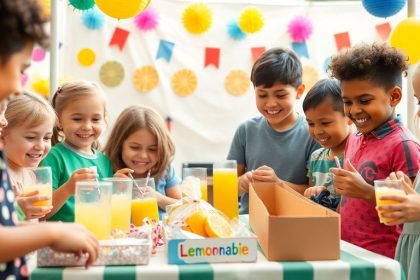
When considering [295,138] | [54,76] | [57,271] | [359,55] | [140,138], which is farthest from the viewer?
[54,76]

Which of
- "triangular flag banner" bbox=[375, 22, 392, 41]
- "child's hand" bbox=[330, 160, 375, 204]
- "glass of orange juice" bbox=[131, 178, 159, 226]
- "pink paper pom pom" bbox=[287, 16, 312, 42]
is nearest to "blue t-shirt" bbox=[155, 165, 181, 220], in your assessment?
"glass of orange juice" bbox=[131, 178, 159, 226]

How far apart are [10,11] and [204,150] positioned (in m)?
3.25

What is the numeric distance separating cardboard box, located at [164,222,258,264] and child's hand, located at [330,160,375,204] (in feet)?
1.65

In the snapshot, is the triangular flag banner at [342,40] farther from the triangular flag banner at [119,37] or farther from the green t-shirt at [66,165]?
the green t-shirt at [66,165]

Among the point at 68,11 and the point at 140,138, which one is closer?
the point at 140,138

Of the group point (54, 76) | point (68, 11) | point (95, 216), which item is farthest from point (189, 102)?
point (95, 216)

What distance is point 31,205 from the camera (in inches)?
53.6

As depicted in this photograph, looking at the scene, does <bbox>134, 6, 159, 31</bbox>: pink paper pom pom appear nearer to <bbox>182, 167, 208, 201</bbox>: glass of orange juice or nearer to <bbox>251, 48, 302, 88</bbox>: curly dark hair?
<bbox>251, 48, 302, 88</bbox>: curly dark hair

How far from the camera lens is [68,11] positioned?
12.8 feet

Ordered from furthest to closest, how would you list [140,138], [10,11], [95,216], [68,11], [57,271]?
1. [68,11]
2. [140,138]
3. [95,216]
4. [57,271]
5. [10,11]

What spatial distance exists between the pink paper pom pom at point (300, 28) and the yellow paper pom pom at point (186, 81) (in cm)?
85

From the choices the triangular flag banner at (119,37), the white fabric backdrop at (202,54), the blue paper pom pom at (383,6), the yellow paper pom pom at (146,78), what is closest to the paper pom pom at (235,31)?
the white fabric backdrop at (202,54)

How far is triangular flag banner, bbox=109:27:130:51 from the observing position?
3969mm

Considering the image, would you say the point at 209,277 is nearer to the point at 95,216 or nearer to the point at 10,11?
the point at 95,216
